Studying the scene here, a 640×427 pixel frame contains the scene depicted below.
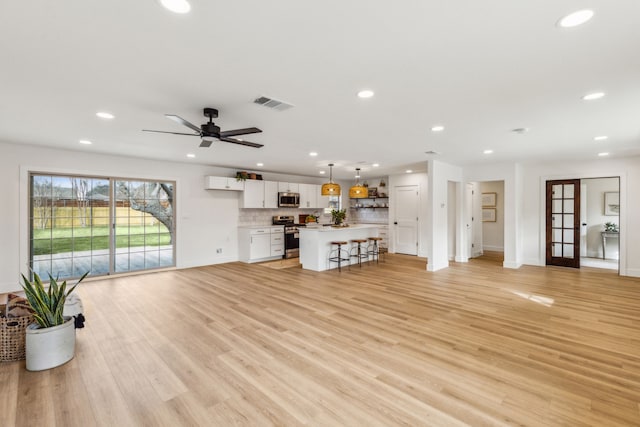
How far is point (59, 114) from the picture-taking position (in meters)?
3.44

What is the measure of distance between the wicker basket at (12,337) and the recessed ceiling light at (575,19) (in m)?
4.84

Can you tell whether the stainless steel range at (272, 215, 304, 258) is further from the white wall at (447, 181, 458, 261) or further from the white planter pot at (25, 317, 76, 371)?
the white planter pot at (25, 317, 76, 371)

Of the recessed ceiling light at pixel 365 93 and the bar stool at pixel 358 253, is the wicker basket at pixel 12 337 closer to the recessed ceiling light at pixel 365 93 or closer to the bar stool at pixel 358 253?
the recessed ceiling light at pixel 365 93

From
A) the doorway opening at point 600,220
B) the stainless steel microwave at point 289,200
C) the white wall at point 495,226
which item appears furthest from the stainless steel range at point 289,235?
the doorway opening at point 600,220

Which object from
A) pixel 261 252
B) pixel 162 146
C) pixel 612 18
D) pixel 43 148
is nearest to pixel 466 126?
pixel 612 18

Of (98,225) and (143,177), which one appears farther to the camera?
(143,177)

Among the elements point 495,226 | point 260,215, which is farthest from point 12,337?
point 495,226

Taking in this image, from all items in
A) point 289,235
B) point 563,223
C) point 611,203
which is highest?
point 611,203

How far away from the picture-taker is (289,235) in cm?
863

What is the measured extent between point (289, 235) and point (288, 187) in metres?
1.45

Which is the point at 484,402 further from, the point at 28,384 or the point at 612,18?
the point at 28,384

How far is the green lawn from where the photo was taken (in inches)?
213

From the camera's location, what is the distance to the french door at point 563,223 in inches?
267

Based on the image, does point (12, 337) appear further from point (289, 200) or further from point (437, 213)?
point (437, 213)
